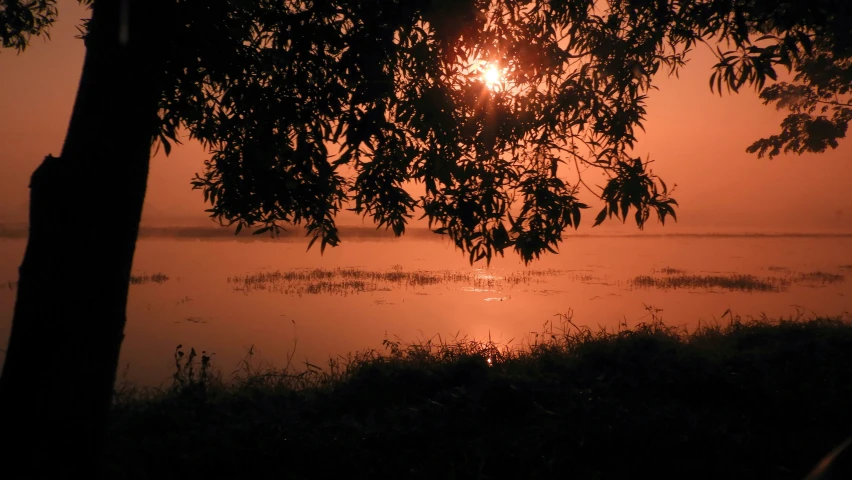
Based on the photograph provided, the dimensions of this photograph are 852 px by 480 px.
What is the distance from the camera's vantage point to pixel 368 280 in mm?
23016

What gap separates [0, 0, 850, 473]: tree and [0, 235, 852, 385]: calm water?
4640 millimetres

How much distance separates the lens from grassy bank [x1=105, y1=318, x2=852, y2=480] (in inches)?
170

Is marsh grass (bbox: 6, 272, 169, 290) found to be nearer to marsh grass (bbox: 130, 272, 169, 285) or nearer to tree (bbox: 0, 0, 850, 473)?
marsh grass (bbox: 130, 272, 169, 285)

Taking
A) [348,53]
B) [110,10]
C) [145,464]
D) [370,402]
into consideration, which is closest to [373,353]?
[370,402]

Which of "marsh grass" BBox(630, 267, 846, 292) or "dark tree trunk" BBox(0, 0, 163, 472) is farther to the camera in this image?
"marsh grass" BBox(630, 267, 846, 292)

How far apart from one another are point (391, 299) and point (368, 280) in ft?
16.0

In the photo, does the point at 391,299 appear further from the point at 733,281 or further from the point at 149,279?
the point at 733,281

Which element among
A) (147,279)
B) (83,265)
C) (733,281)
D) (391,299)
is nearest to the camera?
(83,265)

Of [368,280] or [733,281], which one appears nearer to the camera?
[368,280]

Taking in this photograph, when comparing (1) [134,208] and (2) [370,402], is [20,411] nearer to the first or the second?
(1) [134,208]

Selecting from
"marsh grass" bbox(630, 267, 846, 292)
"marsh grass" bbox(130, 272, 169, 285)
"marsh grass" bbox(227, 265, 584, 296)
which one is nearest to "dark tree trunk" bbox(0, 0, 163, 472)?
"marsh grass" bbox(227, 265, 584, 296)

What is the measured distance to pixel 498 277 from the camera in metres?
24.7

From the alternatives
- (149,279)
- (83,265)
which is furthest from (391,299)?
(83,265)

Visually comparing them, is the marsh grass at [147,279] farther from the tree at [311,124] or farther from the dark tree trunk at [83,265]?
the dark tree trunk at [83,265]
